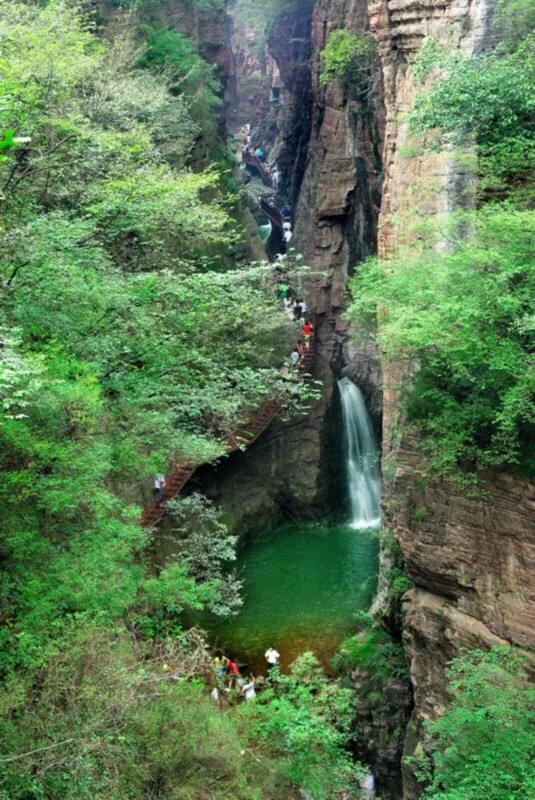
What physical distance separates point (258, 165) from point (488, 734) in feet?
115

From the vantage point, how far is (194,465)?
1600 cm

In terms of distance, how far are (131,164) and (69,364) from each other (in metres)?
5.41

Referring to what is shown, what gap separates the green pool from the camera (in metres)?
16.1

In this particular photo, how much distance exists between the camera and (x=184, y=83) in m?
21.9

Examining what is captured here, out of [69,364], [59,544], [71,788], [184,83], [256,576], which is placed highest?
[184,83]

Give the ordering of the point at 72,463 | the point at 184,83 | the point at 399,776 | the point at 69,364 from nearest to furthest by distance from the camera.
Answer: the point at 72,463, the point at 69,364, the point at 399,776, the point at 184,83

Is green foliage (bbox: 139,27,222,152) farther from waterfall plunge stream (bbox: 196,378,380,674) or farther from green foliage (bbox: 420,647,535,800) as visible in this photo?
green foliage (bbox: 420,647,535,800)

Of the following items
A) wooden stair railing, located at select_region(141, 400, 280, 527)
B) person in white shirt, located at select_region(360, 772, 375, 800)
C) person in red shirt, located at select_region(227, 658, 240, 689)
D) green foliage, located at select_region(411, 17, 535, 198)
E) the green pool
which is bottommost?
the green pool

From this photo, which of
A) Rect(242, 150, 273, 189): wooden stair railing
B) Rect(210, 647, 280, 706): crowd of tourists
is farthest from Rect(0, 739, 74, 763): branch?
Rect(242, 150, 273, 189): wooden stair railing

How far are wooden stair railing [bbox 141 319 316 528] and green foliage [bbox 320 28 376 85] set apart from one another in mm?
7541

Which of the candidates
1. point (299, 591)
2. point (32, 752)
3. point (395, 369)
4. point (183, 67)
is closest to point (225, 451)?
point (395, 369)

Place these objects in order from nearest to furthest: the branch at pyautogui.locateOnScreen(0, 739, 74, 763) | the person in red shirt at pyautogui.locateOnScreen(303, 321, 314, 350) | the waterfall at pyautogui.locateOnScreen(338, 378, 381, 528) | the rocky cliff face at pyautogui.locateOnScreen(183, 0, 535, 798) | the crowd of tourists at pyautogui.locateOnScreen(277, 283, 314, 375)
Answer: the branch at pyautogui.locateOnScreen(0, 739, 74, 763), the rocky cliff face at pyautogui.locateOnScreen(183, 0, 535, 798), the crowd of tourists at pyautogui.locateOnScreen(277, 283, 314, 375), the person in red shirt at pyautogui.locateOnScreen(303, 321, 314, 350), the waterfall at pyautogui.locateOnScreen(338, 378, 381, 528)

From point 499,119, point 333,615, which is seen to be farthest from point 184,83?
point 333,615

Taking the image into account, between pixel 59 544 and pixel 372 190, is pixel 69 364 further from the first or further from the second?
pixel 372 190
